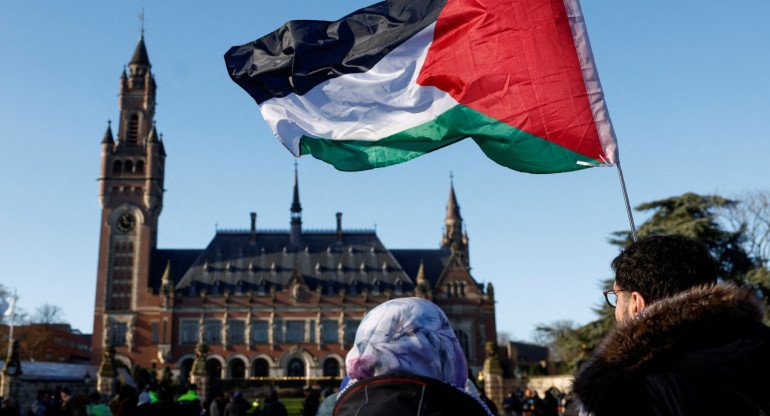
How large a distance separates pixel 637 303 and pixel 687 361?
0.81 metres

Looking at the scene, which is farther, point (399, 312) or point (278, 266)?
point (278, 266)

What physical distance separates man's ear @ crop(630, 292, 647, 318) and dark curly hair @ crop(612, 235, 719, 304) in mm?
17

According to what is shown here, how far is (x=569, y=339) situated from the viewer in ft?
102

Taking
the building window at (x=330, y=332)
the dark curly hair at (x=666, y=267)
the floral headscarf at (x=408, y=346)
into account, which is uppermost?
the building window at (x=330, y=332)

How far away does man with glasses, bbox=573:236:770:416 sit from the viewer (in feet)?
6.77

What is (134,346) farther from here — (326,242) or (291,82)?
(291,82)

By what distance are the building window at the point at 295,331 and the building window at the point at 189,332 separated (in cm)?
775

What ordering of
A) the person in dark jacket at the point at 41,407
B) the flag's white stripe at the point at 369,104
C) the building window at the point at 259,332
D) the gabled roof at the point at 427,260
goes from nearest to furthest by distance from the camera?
the flag's white stripe at the point at 369,104
the person in dark jacket at the point at 41,407
the building window at the point at 259,332
the gabled roof at the point at 427,260

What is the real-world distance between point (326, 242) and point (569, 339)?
3595 centimetres

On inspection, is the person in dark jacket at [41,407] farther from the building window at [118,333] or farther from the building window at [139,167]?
the building window at [139,167]

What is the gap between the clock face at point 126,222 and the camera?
196 ft

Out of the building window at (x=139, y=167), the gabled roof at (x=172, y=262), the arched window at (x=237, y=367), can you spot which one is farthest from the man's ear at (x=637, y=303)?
the building window at (x=139, y=167)

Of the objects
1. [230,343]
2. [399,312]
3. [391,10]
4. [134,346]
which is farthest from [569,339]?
[134,346]

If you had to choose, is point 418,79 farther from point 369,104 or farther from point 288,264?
point 288,264
